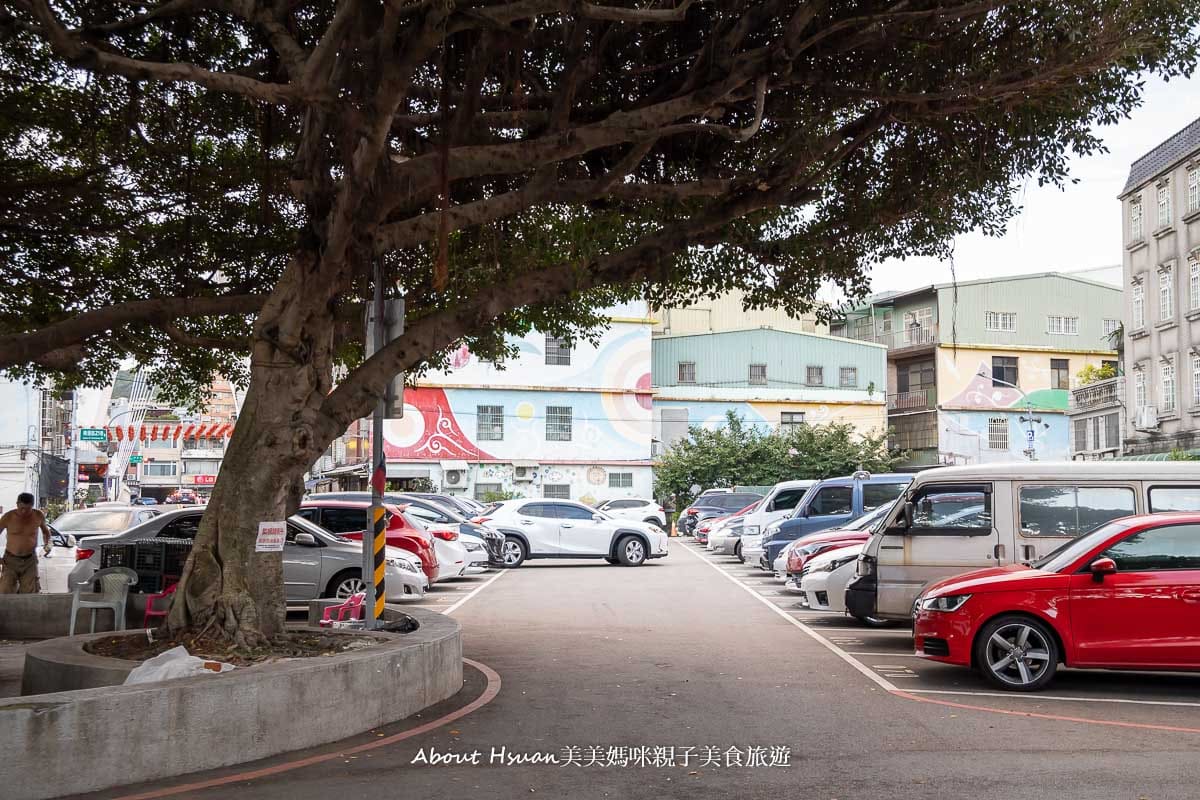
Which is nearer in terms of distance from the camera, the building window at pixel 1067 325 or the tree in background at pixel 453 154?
the tree in background at pixel 453 154

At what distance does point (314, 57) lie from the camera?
27.9 feet

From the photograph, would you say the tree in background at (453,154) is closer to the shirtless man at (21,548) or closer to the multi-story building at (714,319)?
the shirtless man at (21,548)

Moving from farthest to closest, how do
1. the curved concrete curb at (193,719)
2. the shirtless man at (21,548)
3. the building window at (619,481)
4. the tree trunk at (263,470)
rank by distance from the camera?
the building window at (619,481) < the shirtless man at (21,548) < the tree trunk at (263,470) < the curved concrete curb at (193,719)

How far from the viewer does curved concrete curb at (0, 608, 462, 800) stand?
6125mm

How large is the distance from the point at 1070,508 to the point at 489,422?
1550 inches

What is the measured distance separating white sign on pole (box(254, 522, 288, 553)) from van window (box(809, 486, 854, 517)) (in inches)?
571

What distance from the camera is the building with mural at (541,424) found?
49.2m

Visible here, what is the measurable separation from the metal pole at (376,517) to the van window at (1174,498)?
7872 mm

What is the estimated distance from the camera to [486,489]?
4978 cm

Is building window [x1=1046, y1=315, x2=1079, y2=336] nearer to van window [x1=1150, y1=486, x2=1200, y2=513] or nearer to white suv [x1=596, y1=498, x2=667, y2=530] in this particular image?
white suv [x1=596, y1=498, x2=667, y2=530]

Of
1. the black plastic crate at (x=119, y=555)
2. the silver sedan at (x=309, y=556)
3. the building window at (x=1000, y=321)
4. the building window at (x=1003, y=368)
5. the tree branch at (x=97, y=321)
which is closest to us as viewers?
the tree branch at (x=97, y=321)

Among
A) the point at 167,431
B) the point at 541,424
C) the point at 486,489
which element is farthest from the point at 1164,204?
the point at 167,431

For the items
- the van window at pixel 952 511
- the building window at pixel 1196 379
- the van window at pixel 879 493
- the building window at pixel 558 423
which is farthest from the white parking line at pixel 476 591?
the building window at pixel 558 423

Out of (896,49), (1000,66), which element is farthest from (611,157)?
(1000,66)
